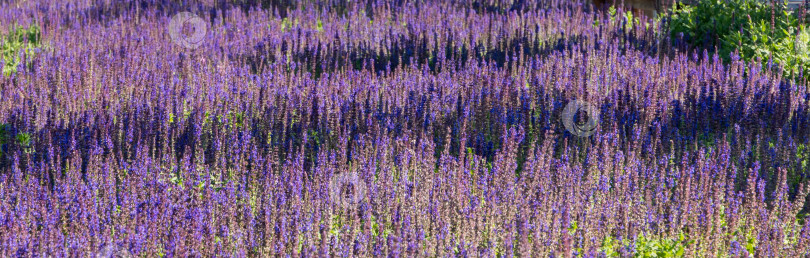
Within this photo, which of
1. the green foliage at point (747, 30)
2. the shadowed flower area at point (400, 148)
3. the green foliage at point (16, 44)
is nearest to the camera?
the shadowed flower area at point (400, 148)

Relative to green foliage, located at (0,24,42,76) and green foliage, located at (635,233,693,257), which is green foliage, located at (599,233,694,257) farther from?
green foliage, located at (0,24,42,76)

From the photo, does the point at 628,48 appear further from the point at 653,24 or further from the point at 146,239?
the point at 146,239

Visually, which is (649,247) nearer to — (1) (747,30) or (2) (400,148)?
(2) (400,148)

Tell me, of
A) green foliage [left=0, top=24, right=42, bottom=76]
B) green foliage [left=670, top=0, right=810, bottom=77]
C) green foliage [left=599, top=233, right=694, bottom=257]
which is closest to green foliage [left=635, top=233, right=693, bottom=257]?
green foliage [left=599, top=233, right=694, bottom=257]

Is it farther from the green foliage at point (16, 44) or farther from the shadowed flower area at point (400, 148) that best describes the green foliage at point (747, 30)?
the green foliage at point (16, 44)

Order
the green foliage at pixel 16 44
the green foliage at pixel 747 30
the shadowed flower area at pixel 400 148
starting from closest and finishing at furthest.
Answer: the shadowed flower area at pixel 400 148
the green foliage at pixel 747 30
the green foliage at pixel 16 44

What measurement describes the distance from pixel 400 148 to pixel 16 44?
7.21m

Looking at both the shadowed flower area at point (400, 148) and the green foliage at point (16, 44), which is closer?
the shadowed flower area at point (400, 148)

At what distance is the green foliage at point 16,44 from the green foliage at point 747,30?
754cm

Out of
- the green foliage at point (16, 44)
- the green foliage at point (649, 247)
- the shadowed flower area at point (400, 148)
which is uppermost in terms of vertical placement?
the green foliage at point (16, 44)

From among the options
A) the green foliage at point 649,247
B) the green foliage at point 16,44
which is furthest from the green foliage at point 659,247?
the green foliage at point 16,44

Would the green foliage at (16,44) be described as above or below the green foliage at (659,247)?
above

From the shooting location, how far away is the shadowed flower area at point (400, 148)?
16.8 feet

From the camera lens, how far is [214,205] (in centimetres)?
545
